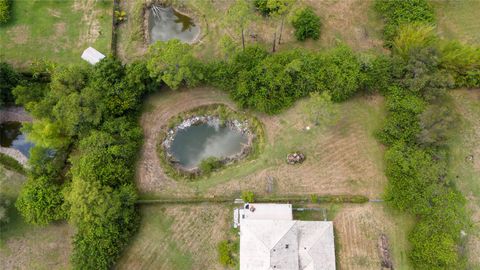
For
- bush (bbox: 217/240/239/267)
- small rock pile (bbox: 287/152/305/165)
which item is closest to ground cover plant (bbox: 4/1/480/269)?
small rock pile (bbox: 287/152/305/165)

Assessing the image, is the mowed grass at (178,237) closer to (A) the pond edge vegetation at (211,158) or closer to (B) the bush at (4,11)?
(A) the pond edge vegetation at (211,158)

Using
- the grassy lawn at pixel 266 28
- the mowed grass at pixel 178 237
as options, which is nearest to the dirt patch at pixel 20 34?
the grassy lawn at pixel 266 28

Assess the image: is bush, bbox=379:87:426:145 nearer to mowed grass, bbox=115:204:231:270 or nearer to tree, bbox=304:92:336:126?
tree, bbox=304:92:336:126

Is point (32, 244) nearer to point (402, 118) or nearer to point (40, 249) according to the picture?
point (40, 249)

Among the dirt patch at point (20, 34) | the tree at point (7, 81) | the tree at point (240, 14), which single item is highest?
the dirt patch at point (20, 34)

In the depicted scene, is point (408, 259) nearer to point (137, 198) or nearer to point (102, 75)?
point (137, 198)

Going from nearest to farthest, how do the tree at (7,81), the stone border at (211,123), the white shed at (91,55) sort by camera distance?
the tree at (7,81) < the stone border at (211,123) < the white shed at (91,55)
